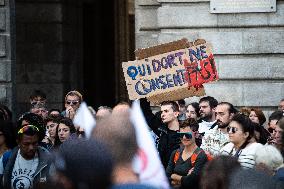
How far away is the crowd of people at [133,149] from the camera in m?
4.14

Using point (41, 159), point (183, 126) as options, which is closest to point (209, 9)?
point (183, 126)

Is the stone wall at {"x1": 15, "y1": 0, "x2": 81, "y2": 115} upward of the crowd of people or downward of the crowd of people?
upward

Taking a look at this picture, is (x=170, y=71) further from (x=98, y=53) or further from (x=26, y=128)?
(x=98, y=53)

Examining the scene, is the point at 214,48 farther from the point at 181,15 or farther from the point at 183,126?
the point at 183,126

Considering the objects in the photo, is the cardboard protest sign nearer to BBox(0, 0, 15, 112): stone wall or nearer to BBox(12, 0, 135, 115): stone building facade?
BBox(0, 0, 15, 112): stone wall

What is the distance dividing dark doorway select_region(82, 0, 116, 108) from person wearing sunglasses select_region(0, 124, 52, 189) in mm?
12289

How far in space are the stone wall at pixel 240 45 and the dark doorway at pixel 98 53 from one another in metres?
6.06

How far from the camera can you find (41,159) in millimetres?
9219

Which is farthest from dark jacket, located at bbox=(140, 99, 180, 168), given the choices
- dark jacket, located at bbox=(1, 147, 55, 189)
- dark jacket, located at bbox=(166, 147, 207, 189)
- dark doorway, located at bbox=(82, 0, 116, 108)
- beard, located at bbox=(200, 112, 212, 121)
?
dark doorway, located at bbox=(82, 0, 116, 108)

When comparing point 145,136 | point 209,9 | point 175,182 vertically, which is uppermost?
point 209,9

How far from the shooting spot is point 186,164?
9984mm

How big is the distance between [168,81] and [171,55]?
33cm

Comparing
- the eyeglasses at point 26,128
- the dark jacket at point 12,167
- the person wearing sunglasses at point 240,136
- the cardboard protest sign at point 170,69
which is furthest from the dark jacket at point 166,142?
the dark jacket at point 12,167

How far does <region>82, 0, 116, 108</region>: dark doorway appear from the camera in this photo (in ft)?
73.5
